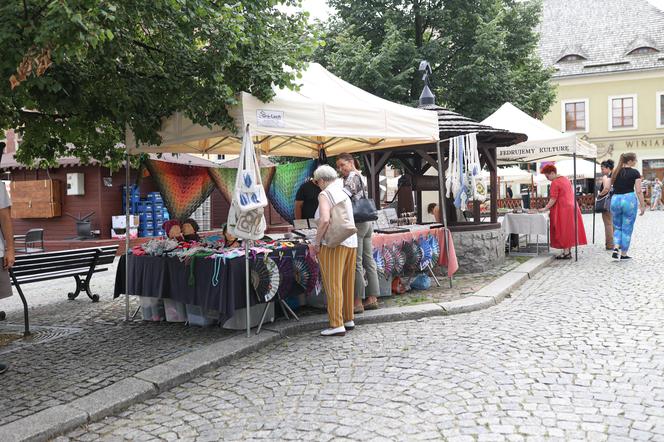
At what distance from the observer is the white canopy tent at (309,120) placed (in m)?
5.70

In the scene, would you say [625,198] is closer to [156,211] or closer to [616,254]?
[616,254]

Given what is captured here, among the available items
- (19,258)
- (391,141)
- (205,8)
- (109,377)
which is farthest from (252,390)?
A: (391,141)

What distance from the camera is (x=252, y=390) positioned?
4.39 meters

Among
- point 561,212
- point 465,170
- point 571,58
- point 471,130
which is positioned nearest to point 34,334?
point 465,170

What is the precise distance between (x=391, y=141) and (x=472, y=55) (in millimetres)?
9739

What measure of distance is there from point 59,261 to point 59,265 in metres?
0.05

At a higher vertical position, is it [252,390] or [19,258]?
[19,258]

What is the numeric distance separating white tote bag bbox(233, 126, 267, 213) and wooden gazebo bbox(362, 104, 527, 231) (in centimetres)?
433

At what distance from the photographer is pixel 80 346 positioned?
5730 millimetres

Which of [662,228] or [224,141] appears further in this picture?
[662,228]

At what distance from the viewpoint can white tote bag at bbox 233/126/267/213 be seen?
18.0 feet

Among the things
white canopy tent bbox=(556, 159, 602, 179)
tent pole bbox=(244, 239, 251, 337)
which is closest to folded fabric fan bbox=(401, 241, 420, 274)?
tent pole bbox=(244, 239, 251, 337)

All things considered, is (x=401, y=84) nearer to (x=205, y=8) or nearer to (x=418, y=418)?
(x=205, y=8)

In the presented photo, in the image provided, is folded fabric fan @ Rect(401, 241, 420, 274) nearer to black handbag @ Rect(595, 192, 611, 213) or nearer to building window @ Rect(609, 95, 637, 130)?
black handbag @ Rect(595, 192, 611, 213)
